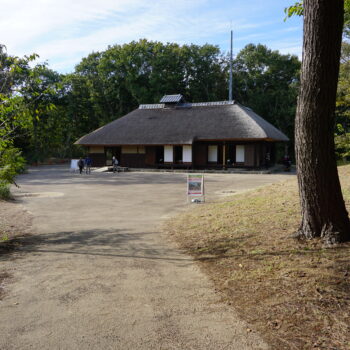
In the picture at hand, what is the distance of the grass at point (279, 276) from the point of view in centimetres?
321

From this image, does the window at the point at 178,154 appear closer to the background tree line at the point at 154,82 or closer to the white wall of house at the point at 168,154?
the white wall of house at the point at 168,154

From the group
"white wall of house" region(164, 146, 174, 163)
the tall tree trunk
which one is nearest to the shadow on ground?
the tall tree trunk

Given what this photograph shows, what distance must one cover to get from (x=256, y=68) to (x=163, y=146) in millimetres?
21836

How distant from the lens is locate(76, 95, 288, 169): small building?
29812 mm

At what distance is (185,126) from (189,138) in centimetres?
222

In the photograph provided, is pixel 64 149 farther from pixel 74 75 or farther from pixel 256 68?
pixel 256 68

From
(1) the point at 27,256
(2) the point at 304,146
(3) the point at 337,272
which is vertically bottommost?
(1) the point at 27,256

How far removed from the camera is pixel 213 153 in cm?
3186

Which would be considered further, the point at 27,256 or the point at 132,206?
the point at 132,206

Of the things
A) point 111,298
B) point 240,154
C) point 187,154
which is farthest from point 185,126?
point 111,298

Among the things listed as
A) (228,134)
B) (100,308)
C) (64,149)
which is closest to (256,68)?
(228,134)

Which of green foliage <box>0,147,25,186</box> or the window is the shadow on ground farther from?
the window

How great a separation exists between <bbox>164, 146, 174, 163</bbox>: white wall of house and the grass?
24.6m

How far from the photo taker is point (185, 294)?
426cm
